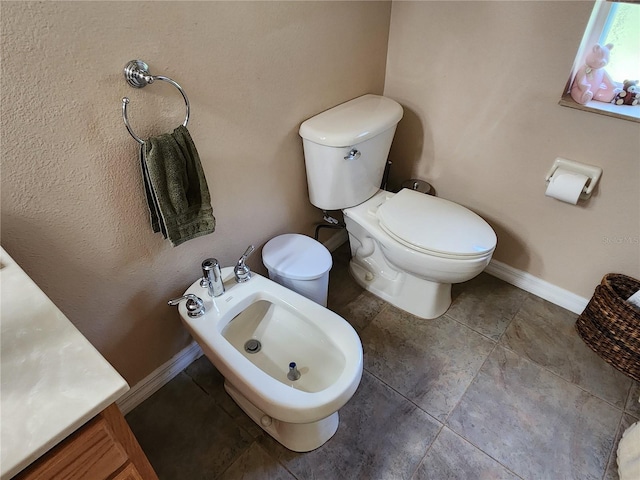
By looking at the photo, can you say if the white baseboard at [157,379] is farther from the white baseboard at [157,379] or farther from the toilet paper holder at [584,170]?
the toilet paper holder at [584,170]

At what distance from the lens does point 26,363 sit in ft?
2.02

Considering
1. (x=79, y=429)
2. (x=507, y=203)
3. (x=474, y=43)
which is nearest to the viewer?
(x=79, y=429)

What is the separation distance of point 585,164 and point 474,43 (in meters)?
0.60

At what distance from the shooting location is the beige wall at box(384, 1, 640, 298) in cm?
136

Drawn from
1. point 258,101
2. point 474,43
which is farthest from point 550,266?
point 258,101

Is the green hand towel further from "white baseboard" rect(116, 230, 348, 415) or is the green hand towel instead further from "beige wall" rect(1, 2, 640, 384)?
"white baseboard" rect(116, 230, 348, 415)

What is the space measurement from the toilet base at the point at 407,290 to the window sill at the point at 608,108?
79 cm

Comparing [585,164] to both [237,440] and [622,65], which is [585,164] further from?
[237,440]

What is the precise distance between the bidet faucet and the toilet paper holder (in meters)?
1.27

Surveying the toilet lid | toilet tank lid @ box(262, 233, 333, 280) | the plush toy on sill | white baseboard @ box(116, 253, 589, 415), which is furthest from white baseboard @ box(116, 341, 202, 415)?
the plush toy on sill

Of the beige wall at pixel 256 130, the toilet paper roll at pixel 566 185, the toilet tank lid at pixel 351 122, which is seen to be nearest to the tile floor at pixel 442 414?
the beige wall at pixel 256 130

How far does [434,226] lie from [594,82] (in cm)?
72

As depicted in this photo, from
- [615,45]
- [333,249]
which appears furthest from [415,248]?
[615,45]

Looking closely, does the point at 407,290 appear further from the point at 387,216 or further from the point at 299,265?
the point at 299,265
